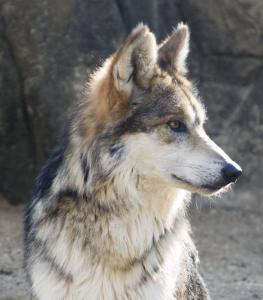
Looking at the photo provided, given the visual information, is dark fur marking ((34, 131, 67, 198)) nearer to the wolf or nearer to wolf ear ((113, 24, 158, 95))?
the wolf

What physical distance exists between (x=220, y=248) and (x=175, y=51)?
3.71 meters

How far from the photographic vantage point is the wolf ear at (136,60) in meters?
5.08

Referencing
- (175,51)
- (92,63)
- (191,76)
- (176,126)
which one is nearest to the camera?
(176,126)

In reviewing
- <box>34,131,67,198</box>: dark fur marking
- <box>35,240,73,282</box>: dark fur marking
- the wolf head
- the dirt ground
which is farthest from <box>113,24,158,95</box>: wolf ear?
the dirt ground

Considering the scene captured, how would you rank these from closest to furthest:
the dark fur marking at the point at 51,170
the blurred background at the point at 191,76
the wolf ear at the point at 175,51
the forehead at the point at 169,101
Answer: the forehead at the point at 169,101 → the dark fur marking at the point at 51,170 → the wolf ear at the point at 175,51 → the blurred background at the point at 191,76

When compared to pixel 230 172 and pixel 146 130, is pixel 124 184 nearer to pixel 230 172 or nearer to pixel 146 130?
pixel 146 130

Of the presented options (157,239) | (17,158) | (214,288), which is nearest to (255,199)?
(214,288)

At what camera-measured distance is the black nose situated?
5.12 metres

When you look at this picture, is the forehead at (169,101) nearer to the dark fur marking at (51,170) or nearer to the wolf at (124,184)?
the wolf at (124,184)

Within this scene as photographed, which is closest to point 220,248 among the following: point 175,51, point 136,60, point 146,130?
point 175,51

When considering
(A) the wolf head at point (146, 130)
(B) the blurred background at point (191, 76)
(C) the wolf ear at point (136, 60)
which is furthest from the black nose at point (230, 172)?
(B) the blurred background at point (191, 76)

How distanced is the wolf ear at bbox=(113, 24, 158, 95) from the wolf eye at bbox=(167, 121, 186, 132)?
1.00 feet

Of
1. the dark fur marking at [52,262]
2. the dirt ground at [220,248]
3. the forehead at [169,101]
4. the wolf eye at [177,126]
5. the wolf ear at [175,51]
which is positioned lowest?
the dirt ground at [220,248]

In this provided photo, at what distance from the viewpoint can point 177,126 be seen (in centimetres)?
527
